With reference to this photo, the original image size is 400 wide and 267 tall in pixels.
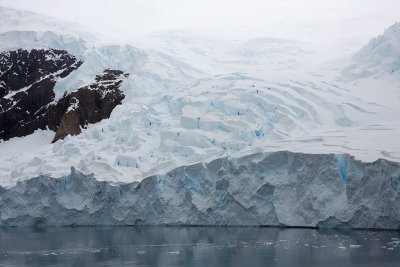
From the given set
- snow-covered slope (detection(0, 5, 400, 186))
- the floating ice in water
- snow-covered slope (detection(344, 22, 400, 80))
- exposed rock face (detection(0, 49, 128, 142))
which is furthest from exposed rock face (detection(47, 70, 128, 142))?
the floating ice in water

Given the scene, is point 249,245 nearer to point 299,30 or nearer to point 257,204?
point 257,204

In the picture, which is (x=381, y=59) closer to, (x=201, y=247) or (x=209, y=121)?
(x=209, y=121)

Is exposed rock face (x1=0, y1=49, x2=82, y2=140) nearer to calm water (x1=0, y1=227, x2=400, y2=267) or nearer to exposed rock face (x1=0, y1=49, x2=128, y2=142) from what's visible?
exposed rock face (x1=0, y1=49, x2=128, y2=142)

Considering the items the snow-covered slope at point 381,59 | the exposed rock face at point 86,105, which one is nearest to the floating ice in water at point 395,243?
the snow-covered slope at point 381,59

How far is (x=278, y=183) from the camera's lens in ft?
67.8

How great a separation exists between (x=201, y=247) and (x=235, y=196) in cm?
406

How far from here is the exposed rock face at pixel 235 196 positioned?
19047mm

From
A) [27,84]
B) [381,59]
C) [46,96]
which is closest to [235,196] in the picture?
[381,59]

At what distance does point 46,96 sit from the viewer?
107ft

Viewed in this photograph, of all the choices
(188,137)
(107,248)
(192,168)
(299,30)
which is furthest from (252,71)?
(107,248)

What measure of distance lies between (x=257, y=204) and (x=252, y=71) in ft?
37.7

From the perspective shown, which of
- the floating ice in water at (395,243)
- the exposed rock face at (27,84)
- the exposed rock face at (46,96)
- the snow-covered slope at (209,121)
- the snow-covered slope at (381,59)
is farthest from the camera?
the exposed rock face at (27,84)

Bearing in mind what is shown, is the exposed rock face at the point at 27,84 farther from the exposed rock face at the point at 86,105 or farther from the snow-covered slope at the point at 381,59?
the snow-covered slope at the point at 381,59

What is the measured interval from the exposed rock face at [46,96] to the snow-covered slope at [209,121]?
86 cm
